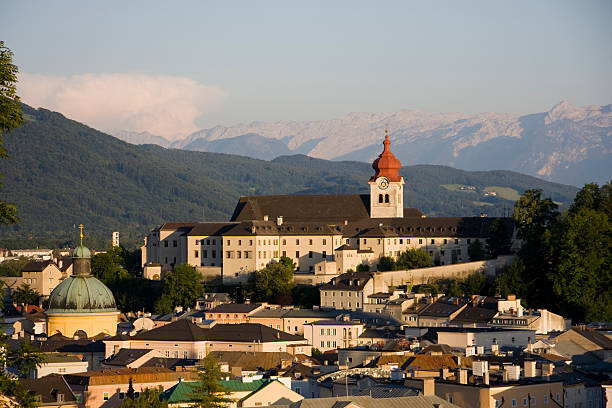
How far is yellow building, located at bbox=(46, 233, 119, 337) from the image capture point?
300 feet

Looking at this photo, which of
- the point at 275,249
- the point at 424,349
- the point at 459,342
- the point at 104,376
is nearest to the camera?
the point at 104,376

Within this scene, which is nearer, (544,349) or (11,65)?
(11,65)

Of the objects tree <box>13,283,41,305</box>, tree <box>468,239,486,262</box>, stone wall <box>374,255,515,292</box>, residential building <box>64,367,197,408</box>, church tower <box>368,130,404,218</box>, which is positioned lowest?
residential building <box>64,367,197,408</box>

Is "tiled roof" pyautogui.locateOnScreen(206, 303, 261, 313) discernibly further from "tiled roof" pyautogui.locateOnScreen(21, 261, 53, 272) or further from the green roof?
the green roof

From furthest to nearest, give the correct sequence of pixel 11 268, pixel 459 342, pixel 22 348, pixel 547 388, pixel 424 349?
pixel 11 268 → pixel 459 342 → pixel 424 349 → pixel 547 388 → pixel 22 348

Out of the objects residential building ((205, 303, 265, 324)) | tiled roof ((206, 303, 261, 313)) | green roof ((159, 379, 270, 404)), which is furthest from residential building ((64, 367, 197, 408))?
tiled roof ((206, 303, 261, 313))

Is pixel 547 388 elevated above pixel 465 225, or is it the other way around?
pixel 465 225

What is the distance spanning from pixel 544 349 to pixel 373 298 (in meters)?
31.3

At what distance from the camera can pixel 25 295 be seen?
433ft

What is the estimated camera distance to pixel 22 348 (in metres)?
22.8

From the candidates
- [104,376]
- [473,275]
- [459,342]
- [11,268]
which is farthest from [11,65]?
[11,268]

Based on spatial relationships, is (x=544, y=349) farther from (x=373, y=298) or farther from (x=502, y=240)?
(x=502, y=240)

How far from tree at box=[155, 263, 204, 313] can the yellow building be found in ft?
56.8

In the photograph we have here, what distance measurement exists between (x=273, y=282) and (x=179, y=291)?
8338 mm
